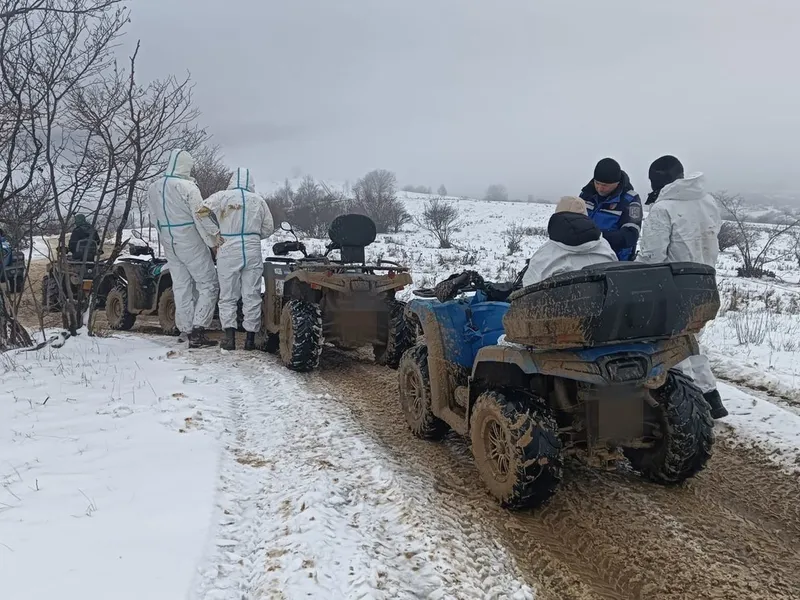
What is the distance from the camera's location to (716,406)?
4.89 meters

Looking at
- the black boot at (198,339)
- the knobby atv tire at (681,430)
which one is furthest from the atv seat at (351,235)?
the knobby atv tire at (681,430)

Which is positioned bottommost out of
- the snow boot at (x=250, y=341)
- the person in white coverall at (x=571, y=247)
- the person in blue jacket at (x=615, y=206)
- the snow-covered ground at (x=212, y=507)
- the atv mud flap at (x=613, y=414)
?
the snow-covered ground at (x=212, y=507)

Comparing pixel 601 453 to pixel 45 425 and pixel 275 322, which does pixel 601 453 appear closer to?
→ pixel 45 425

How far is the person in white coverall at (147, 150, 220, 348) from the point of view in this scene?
25.9 feet

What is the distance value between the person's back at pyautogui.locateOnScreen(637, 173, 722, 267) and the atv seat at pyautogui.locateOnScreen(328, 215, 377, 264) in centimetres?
345

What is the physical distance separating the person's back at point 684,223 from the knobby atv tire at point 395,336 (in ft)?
9.44

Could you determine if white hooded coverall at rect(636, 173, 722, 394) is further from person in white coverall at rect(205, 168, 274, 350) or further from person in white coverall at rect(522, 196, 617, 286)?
person in white coverall at rect(205, 168, 274, 350)

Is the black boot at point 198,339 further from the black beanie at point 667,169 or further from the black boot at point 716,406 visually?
the black boot at point 716,406

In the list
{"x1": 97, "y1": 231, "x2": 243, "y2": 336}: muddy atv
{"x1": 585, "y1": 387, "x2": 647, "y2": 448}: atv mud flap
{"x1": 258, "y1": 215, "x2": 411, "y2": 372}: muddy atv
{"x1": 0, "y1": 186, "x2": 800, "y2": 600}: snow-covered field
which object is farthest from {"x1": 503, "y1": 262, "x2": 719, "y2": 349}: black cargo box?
{"x1": 97, "y1": 231, "x2": 243, "y2": 336}: muddy atv

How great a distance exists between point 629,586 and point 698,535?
2.17ft

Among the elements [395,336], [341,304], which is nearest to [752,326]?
[395,336]

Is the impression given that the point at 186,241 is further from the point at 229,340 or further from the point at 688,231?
the point at 688,231

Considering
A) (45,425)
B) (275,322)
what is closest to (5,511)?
(45,425)

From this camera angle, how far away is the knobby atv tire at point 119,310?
9.92 m
